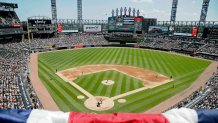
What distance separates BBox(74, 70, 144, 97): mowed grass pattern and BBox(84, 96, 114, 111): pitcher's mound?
57.5 inches

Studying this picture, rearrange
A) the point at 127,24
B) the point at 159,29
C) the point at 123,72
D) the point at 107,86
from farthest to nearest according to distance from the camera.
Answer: the point at 159,29 → the point at 127,24 → the point at 123,72 → the point at 107,86

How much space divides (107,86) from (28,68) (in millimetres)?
18335

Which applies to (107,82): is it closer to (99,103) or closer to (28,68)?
(99,103)

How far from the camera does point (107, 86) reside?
3052 cm

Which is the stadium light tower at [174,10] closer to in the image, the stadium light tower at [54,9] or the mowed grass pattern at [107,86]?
the stadium light tower at [54,9]

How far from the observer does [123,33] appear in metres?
85.4

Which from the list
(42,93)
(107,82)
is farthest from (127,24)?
(42,93)

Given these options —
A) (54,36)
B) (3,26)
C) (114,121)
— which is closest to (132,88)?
(114,121)

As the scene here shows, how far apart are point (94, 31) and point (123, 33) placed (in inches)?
642

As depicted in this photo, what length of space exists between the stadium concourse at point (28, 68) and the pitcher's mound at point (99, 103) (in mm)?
6362

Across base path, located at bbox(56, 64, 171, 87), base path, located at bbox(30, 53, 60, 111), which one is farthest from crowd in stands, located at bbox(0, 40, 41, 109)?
base path, located at bbox(56, 64, 171, 87)

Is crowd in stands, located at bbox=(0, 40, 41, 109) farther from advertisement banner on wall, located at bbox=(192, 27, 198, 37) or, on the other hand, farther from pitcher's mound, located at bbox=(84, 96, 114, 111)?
advertisement banner on wall, located at bbox=(192, 27, 198, 37)

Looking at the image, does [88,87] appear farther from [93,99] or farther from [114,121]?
[114,121]

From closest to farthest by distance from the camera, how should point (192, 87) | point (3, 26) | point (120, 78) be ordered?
point (192, 87)
point (120, 78)
point (3, 26)
